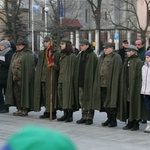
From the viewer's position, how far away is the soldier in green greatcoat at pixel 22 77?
10.8 meters

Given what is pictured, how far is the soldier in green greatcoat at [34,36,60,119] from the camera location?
10359mm

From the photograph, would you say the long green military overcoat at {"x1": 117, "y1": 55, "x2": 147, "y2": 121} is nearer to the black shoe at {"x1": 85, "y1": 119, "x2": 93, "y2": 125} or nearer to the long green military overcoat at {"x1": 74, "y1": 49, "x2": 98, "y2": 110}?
the long green military overcoat at {"x1": 74, "y1": 49, "x2": 98, "y2": 110}

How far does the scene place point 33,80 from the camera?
35.7ft

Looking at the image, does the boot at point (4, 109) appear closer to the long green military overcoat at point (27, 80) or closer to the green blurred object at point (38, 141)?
the long green military overcoat at point (27, 80)

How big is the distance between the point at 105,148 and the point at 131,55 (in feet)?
8.27

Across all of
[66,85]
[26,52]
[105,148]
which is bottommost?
[105,148]

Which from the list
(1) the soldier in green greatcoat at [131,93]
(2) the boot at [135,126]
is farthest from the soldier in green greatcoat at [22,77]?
(2) the boot at [135,126]

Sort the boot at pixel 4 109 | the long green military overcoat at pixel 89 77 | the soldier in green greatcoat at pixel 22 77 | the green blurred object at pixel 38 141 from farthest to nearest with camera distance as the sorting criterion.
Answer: the boot at pixel 4 109 → the soldier in green greatcoat at pixel 22 77 → the long green military overcoat at pixel 89 77 → the green blurred object at pixel 38 141

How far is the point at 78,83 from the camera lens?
983 centimetres

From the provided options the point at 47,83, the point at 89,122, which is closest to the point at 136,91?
the point at 89,122

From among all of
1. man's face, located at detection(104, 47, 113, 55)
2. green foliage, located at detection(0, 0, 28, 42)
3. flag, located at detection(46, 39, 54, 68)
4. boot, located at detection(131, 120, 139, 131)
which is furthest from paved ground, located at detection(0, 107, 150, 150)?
green foliage, located at detection(0, 0, 28, 42)

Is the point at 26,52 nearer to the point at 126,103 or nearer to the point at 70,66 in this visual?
the point at 70,66

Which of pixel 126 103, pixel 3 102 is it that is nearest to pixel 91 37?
pixel 3 102

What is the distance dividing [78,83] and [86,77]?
0.25 meters
